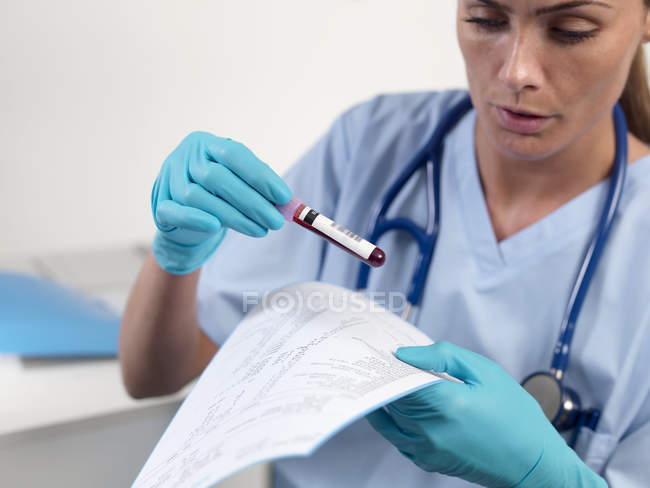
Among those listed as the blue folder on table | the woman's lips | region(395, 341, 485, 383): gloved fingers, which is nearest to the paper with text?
region(395, 341, 485, 383): gloved fingers

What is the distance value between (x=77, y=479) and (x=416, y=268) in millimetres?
545

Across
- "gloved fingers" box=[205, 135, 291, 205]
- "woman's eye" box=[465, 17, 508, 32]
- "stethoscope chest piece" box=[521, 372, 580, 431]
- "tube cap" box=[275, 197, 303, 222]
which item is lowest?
"stethoscope chest piece" box=[521, 372, 580, 431]

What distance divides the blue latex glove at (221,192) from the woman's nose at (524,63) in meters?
0.25

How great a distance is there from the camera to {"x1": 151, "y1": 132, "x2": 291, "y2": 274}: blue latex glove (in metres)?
0.64

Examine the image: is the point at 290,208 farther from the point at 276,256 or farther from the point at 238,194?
the point at 276,256

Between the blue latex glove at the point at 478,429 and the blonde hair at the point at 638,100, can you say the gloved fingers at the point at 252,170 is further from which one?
the blonde hair at the point at 638,100

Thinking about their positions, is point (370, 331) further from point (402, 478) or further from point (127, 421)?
point (127, 421)

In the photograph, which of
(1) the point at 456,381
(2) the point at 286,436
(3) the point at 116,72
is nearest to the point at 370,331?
(1) the point at 456,381

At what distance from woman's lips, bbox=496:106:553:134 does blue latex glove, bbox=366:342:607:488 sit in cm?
26

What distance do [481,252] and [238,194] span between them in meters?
0.32

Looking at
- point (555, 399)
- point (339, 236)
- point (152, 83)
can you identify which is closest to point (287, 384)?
point (339, 236)

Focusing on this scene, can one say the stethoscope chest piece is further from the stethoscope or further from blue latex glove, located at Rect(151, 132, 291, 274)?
blue latex glove, located at Rect(151, 132, 291, 274)

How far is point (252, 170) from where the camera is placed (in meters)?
0.64

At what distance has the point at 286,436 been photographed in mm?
430
